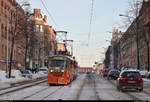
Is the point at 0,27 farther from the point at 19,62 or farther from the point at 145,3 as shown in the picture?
the point at 145,3

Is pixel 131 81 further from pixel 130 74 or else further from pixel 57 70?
pixel 57 70

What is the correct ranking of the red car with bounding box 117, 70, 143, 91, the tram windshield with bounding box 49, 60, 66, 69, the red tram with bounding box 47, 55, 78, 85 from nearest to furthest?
the red car with bounding box 117, 70, 143, 91, the red tram with bounding box 47, 55, 78, 85, the tram windshield with bounding box 49, 60, 66, 69

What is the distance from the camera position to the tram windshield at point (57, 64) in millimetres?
29634

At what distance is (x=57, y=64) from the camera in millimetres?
29812

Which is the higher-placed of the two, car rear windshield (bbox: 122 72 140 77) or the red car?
car rear windshield (bbox: 122 72 140 77)

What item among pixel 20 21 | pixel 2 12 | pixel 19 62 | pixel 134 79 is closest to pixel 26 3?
pixel 20 21

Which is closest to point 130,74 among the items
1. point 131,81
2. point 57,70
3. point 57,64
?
point 131,81

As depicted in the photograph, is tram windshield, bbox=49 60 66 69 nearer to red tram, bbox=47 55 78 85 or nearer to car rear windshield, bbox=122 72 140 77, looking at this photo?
red tram, bbox=47 55 78 85

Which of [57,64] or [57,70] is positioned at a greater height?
Result: [57,64]

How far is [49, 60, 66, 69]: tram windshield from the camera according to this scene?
2963 cm

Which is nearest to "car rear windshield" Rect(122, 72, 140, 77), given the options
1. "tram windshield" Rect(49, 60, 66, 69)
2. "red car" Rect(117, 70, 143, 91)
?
"red car" Rect(117, 70, 143, 91)

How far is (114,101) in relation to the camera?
1502 cm

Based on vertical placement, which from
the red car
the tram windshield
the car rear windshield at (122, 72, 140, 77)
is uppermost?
the tram windshield

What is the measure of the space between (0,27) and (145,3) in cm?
2557
